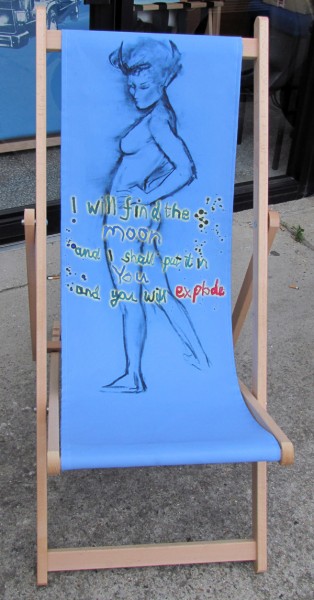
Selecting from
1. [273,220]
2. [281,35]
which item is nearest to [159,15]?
[281,35]

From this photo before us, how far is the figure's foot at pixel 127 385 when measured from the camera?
6.07 ft

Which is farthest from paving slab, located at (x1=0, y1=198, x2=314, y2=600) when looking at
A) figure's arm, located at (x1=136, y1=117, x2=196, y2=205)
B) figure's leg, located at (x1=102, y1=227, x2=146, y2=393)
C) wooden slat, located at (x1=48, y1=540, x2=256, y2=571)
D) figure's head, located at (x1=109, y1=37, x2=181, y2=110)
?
figure's head, located at (x1=109, y1=37, x2=181, y2=110)

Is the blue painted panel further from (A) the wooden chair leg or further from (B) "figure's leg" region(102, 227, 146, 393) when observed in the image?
(A) the wooden chair leg

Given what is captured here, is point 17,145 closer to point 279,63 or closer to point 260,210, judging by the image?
point 279,63

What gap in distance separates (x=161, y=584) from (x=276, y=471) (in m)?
0.58

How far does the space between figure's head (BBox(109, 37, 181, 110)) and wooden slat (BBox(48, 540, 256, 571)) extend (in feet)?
4.28

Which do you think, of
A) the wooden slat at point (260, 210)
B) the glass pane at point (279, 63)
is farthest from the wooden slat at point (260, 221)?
the glass pane at point (279, 63)

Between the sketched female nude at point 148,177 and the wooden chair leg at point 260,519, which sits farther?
the sketched female nude at point 148,177

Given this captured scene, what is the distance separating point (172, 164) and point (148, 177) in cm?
9

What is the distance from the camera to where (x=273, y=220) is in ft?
6.16

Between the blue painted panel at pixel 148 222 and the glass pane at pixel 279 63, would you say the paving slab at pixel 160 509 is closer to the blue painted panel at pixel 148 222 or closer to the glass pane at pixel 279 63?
the blue painted panel at pixel 148 222

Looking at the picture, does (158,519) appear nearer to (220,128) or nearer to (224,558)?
(224,558)

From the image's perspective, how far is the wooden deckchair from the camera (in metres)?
1.69

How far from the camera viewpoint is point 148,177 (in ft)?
6.54
